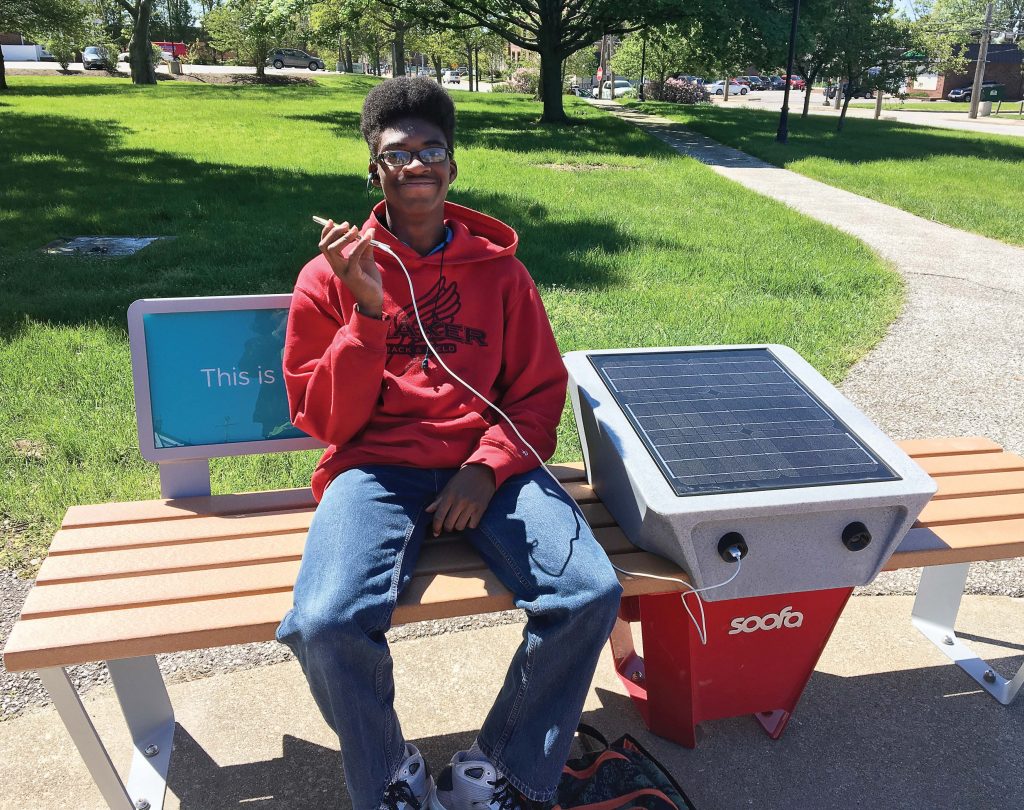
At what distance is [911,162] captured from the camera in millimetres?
15727

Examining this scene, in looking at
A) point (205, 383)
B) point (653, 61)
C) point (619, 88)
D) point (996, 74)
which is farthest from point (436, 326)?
point (996, 74)

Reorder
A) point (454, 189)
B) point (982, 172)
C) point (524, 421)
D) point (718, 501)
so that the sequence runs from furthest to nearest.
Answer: point (982, 172) < point (454, 189) < point (524, 421) < point (718, 501)

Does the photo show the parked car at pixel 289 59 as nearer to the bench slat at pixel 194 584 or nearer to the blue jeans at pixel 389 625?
the bench slat at pixel 194 584

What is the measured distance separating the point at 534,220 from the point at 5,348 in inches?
210

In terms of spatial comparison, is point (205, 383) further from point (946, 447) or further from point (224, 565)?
point (946, 447)

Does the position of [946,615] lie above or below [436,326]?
below

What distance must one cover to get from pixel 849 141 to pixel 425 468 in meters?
20.5

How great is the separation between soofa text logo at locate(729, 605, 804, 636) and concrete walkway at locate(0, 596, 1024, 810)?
0.43m

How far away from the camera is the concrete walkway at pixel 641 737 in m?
2.35

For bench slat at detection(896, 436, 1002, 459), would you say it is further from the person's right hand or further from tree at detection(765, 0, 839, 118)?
tree at detection(765, 0, 839, 118)

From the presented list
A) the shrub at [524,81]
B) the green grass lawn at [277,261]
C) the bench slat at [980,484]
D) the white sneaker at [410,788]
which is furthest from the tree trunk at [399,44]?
the white sneaker at [410,788]

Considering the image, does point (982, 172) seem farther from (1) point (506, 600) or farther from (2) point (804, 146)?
(1) point (506, 600)

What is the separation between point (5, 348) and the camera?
5.04 meters

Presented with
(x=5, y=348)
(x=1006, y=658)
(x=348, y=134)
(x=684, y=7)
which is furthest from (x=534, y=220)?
(x=684, y=7)
